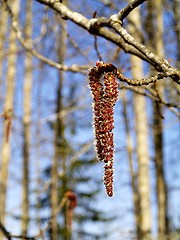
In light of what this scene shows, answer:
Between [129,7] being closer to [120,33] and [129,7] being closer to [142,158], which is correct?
[120,33]

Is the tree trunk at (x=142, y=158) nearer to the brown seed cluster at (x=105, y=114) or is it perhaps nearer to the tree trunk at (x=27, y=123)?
the tree trunk at (x=27, y=123)

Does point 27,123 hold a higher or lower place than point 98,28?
higher

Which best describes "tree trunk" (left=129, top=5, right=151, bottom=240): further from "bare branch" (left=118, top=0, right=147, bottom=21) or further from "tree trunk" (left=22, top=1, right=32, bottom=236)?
"bare branch" (left=118, top=0, right=147, bottom=21)

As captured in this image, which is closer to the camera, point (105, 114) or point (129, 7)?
point (105, 114)

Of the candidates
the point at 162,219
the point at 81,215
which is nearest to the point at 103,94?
the point at 162,219

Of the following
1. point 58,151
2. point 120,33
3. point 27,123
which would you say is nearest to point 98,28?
point 120,33

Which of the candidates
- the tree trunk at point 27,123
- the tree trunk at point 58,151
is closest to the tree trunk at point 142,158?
the tree trunk at point 58,151
